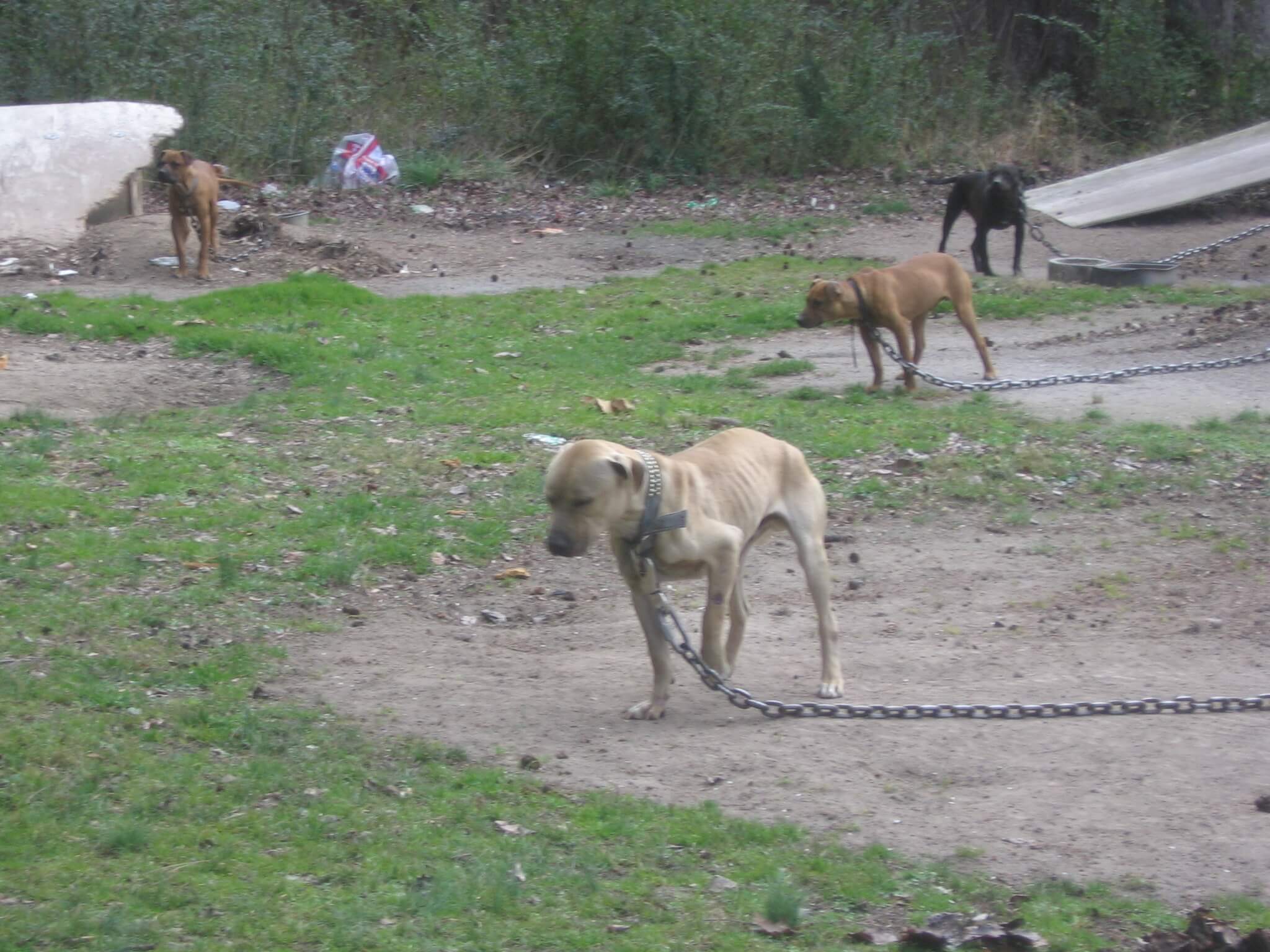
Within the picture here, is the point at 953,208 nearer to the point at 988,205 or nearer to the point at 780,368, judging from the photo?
the point at 988,205

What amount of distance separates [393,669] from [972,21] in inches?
930

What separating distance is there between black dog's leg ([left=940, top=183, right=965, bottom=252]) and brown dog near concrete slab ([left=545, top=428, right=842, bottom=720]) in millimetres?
10684

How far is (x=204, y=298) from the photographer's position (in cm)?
1378

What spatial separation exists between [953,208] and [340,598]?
10.9 meters

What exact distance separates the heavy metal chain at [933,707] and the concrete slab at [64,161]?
1281 centimetres

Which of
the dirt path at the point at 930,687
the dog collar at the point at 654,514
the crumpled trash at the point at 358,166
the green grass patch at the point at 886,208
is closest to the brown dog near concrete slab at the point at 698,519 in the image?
the dog collar at the point at 654,514

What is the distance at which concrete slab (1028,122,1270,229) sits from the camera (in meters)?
18.7

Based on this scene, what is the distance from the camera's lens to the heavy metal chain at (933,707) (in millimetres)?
5496

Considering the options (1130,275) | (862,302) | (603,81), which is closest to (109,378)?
(862,302)

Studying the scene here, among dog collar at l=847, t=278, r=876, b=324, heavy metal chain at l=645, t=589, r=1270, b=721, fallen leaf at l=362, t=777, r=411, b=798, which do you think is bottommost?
fallen leaf at l=362, t=777, r=411, b=798

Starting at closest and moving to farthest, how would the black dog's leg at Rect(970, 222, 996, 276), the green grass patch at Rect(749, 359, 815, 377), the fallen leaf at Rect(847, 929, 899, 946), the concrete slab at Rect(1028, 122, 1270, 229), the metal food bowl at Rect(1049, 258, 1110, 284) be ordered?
the fallen leaf at Rect(847, 929, 899, 946) < the green grass patch at Rect(749, 359, 815, 377) < the metal food bowl at Rect(1049, 258, 1110, 284) < the black dog's leg at Rect(970, 222, 996, 276) < the concrete slab at Rect(1028, 122, 1270, 229)

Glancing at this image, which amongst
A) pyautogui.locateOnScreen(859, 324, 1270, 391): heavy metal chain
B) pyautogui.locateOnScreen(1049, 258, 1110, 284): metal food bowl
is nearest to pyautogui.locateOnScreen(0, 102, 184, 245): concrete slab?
pyautogui.locateOnScreen(859, 324, 1270, 391): heavy metal chain

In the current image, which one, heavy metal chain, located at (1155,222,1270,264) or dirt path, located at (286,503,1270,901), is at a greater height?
heavy metal chain, located at (1155,222,1270,264)

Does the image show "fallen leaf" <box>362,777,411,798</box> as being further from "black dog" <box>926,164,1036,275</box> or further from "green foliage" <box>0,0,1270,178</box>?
"green foliage" <box>0,0,1270,178</box>
